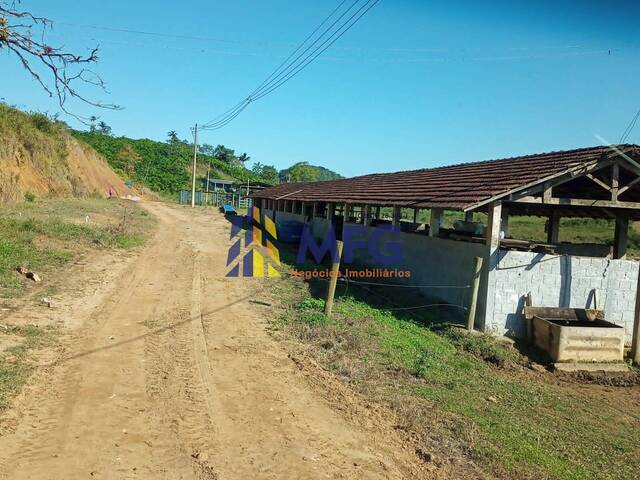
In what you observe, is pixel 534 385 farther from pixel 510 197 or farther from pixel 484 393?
pixel 510 197

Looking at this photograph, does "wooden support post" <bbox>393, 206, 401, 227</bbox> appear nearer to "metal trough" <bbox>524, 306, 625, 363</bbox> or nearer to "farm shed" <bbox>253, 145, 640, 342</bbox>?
"farm shed" <bbox>253, 145, 640, 342</bbox>

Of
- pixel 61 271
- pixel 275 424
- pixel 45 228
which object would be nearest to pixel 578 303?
pixel 275 424

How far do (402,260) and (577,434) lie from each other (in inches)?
329

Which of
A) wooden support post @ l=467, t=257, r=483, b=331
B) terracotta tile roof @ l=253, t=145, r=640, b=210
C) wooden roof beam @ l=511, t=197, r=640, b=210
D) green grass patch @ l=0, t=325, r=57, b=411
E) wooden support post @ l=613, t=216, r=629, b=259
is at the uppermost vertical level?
terracotta tile roof @ l=253, t=145, r=640, b=210

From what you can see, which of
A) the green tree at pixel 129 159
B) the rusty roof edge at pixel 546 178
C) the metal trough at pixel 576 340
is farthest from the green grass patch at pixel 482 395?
the green tree at pixel 129 159

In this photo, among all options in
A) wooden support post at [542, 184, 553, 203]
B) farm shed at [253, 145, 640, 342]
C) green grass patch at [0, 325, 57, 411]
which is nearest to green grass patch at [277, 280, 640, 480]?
farm shed at [253, 145, 640, 342]

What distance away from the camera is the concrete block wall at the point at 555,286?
396 inches

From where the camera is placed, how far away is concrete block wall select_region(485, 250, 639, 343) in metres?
10.1

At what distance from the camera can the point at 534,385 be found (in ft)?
26.6

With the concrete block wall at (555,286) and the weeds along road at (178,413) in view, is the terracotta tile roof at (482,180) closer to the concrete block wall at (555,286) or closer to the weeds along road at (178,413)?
the concrete block wall at (555,286)

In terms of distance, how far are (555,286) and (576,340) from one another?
157cm

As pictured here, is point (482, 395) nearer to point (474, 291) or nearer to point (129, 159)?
point (474, 291)

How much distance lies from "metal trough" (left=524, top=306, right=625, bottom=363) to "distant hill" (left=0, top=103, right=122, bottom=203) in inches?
921

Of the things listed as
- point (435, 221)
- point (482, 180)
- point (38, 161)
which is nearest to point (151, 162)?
point (38, 161)
